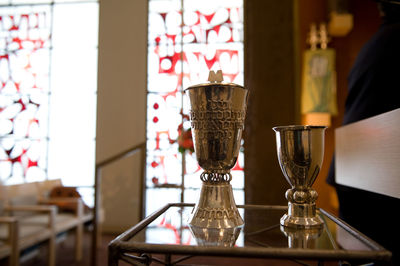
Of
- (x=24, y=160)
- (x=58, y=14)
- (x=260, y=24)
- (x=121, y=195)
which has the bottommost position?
(x=121, y=195)

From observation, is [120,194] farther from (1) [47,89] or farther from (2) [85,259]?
(1) [47,89]

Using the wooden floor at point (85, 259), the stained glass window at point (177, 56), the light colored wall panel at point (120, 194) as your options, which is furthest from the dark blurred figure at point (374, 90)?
the light colored wall panel at point (120, 194)

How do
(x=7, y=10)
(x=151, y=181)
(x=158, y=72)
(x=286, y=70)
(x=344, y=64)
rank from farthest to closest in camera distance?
(x=7, y=10), (x=158, y=72), (x=151, y=181), (x=344, y=64), (x=286, y=70)

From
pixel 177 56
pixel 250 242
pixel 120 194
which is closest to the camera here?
pixel 250 242

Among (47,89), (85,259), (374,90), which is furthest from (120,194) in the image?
(374,90)

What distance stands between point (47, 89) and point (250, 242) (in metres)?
4.35

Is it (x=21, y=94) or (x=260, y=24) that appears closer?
(x=260, y=24)

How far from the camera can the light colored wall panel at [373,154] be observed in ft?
2.27

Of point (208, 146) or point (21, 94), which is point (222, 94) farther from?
point (21, 94)

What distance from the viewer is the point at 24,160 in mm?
4191

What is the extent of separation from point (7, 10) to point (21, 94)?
1212 millimetres

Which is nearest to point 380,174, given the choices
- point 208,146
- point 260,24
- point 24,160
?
point 208,146

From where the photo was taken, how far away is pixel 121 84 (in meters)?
4.00

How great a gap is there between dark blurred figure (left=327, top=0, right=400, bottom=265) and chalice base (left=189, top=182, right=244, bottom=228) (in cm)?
63
